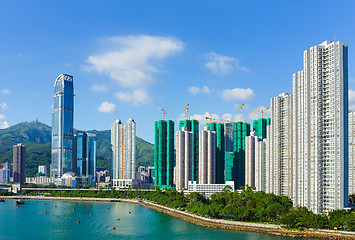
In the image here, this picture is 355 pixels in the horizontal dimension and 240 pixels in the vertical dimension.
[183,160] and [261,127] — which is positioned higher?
[261,127]

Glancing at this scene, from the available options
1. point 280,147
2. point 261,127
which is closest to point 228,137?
point 261,127

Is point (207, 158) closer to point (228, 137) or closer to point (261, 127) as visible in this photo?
point (261, 127)

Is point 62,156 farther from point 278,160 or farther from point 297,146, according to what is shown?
point 297,146

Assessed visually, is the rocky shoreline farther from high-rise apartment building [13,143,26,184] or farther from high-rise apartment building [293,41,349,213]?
high-rise apartment building [13,143,26,184]

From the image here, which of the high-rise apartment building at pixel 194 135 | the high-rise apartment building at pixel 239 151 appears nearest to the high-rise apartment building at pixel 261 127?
the high-rise apartment building at pixel 239 151

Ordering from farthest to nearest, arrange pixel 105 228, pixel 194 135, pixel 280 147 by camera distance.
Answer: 1. pixel 194 135
2. pixel 280 147
3. pixel 105 228

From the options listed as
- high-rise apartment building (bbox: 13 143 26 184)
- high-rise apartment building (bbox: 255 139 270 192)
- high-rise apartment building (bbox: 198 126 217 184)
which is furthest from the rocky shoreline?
high-rise apartment building (bbox: 13 143 26 184)

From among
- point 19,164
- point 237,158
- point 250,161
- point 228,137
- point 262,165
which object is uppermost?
point 228,137
